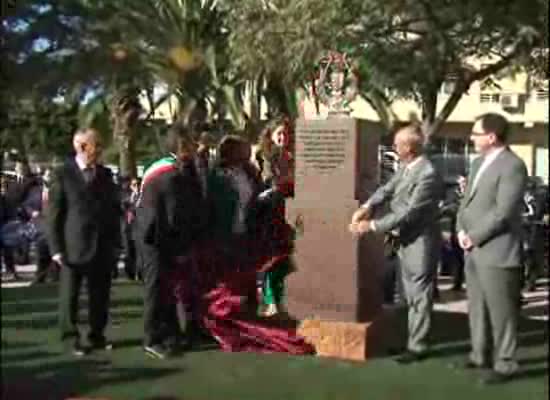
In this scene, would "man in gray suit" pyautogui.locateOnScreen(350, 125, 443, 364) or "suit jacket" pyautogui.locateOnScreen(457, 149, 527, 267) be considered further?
"man in gray suit" pyautogui.locateOnScreen(350, 125, 443, 364)

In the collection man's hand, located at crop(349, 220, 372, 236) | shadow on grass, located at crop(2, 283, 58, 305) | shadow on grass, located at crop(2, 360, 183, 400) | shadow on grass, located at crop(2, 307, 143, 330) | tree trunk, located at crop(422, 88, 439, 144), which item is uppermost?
tree trunk, located at crop(422, 88, 439, 144)

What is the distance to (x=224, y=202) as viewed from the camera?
6.23 m

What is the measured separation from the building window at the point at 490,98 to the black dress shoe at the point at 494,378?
0.93 meters

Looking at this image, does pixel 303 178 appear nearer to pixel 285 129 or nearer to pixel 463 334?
pixel 285 129

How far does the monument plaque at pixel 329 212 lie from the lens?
4898 millimetres

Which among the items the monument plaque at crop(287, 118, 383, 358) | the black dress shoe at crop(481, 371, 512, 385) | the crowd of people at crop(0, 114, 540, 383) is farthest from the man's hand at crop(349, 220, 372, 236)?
the black dress shoe at crop(481, 371, 512, 385)

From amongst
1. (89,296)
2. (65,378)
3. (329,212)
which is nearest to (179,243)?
(89,296)

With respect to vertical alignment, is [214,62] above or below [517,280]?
above

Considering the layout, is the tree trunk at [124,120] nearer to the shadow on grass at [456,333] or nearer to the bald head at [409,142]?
the bald head at [409,142]

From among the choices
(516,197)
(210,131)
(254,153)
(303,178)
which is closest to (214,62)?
(210,131)

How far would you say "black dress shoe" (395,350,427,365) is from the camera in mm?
3588

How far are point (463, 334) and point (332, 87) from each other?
2587mm

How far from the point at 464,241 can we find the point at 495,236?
108 mm

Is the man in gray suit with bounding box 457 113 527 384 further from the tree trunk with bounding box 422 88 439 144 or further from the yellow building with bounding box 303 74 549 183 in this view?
the tree trunk with bounding box 422 88 439 144
